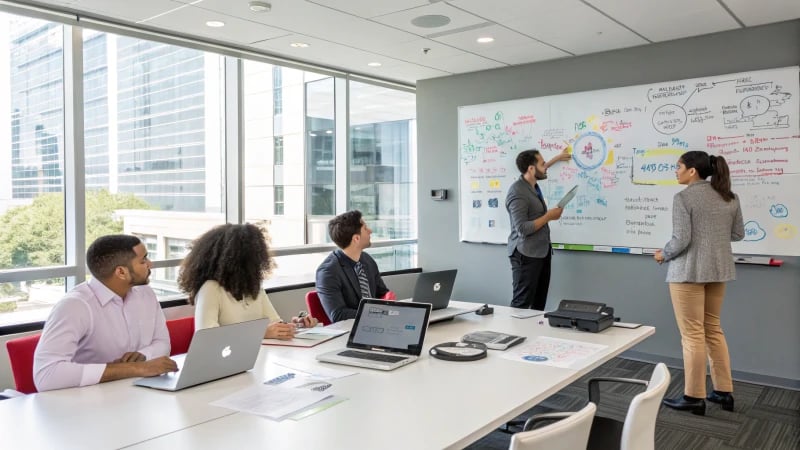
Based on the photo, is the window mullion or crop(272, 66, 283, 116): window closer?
the window mullion

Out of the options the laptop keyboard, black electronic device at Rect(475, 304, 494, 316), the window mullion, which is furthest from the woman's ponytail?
the window mullion

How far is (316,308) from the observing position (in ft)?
11.8

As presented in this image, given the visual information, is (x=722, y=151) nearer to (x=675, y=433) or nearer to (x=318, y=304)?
(x=675, y=433)

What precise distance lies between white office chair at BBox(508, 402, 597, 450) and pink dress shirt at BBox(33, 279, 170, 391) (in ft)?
5.17

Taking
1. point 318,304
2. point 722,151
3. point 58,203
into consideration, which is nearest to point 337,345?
point 318,304

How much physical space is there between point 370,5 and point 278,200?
7.71ft

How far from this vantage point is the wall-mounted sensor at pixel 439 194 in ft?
20.3

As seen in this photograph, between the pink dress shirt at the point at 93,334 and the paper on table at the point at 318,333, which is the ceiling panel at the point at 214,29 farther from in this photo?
the paper on table at the point at 318,333

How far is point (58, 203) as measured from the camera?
13.9 ft

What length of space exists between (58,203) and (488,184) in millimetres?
3600

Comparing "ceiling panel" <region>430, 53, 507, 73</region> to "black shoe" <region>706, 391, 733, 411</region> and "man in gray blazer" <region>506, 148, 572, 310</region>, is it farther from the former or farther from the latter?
"black shoe" <region>706, 391, 733, 411</region>

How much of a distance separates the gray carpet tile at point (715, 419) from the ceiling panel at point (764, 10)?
256cm

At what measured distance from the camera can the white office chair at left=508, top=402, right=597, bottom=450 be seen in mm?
1408

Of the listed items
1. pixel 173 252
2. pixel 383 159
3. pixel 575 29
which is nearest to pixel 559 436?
pixel 575 29
